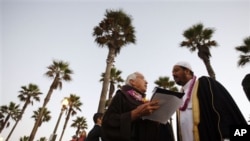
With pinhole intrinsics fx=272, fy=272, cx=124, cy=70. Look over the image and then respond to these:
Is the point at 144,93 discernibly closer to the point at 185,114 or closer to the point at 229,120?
the point at 185,114

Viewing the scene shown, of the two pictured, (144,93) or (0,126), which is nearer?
(144,93)

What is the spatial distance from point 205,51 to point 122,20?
654 cm

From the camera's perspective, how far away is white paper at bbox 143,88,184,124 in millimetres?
2840

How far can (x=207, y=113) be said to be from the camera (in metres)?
3.06

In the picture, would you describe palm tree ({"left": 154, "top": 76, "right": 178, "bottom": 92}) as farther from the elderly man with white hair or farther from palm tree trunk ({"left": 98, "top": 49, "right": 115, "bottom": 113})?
the elderly man with white hair

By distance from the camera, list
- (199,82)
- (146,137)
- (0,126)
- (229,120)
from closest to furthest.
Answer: (229,120) → (146,137) → (199,82) → (0,126)

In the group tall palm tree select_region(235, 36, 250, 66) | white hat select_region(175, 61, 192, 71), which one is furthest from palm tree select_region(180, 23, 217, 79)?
white hat select_region(175, 61, 192, 71)

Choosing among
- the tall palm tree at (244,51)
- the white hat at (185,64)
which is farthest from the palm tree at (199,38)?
the white hat at (185,64)

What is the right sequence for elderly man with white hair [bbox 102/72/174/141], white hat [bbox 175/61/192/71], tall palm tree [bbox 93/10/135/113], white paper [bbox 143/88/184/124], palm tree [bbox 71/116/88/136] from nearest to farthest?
white paper [bbox 143/88/184/124]
elderly man with white hair [bbox 102/72/174/141]
white hat [bbox 175/61/192/71]
tall palm tree [bbox 93/10/135/113]
palm tree [bbox 71/116/88/136]

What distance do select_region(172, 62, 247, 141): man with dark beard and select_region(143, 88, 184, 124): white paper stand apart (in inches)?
13.6

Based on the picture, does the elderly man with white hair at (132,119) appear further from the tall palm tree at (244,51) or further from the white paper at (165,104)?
the tall palm tree at (244,51)

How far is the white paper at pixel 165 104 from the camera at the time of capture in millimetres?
2840

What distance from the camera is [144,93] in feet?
11.9

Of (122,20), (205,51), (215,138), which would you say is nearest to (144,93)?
(215,138)
